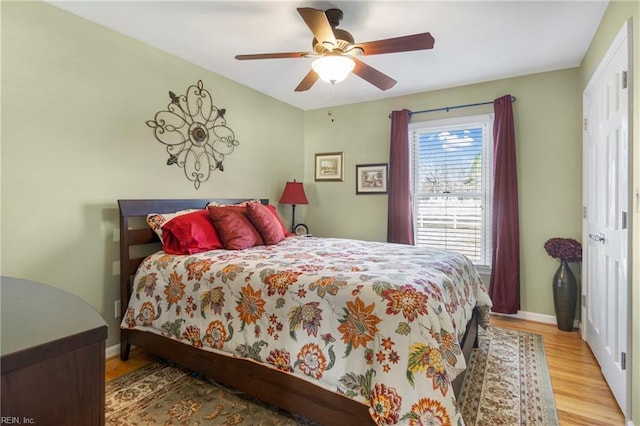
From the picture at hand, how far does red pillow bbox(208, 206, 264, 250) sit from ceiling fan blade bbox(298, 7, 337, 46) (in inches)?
59.1

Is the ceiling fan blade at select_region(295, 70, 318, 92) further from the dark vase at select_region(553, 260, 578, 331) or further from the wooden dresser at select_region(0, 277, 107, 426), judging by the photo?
the dark vase at select_region(553, 260, 578, 331)

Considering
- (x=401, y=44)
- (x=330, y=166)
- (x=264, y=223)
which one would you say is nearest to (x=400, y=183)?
(x=330, y=166)

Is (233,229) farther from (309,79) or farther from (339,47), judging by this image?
(339,47)

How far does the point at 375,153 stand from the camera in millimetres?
4242

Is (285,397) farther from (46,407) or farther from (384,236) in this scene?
(384,236)

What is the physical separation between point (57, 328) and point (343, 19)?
7.91 ft

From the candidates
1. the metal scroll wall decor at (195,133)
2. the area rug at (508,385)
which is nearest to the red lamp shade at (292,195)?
the metal scroll wall decor at (195,133)

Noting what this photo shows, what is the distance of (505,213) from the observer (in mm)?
3379

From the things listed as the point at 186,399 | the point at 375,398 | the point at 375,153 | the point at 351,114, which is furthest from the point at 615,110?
the point at 186,399

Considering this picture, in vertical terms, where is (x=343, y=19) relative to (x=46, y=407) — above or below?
above

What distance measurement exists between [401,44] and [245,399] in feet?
7.74

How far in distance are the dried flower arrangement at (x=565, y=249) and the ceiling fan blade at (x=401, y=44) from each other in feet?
7.45

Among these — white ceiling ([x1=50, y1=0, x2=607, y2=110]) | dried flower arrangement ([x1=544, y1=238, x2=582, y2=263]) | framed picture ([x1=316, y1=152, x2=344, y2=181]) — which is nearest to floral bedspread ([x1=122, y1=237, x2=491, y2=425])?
dried flower arrangement ([x1=544, y1=238, x2=582, y2=263])

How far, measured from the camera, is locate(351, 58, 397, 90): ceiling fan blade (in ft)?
7.78
